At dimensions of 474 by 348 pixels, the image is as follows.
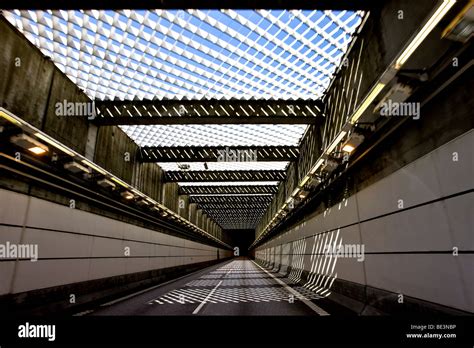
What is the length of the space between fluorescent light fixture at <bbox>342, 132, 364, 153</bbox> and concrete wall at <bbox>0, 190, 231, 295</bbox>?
26.1 ft

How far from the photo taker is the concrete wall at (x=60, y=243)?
581 cm

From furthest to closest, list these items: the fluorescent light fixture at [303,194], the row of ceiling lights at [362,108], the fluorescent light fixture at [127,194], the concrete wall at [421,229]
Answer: the fluorescent light fixture at [303,194], the fluorescent light fixture at [127,194], the concrete wall at [421,229], the row of ceiling lights at [362,108]

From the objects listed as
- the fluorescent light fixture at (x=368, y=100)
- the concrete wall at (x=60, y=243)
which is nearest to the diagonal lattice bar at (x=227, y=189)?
the concrete wall at (x=60, y=243)

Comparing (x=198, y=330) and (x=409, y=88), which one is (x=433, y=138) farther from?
(x=198, y=330)

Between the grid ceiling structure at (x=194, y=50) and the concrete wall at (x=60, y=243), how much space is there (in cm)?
412

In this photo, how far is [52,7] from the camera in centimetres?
494

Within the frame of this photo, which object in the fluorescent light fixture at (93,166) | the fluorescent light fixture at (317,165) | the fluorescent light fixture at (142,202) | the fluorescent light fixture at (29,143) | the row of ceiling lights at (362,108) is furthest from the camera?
the fluorescent light fixture at (142,202)

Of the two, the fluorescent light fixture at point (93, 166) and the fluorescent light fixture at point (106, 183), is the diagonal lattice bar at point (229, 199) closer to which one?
the fluorescent light fixture at point (106, 183)

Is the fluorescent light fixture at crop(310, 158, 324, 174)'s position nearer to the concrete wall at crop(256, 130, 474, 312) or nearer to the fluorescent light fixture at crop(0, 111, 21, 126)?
the concrete wall at crop(256, 130, 474, 312)

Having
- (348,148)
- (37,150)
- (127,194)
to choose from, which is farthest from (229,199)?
(37,150)

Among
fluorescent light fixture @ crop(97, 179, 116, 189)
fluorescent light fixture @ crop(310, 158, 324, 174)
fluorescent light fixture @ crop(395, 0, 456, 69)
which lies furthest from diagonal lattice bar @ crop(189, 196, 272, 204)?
fluorescent light fixture @ crop(395, 0, 456, 69)

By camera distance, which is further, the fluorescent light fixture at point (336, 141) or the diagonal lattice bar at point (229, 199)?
the diagonal lattice bar at point (229, 199)

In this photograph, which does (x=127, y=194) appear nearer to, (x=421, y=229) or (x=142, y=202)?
(x=142, y=202)

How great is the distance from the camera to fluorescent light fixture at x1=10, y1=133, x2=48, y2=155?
5.80 m
